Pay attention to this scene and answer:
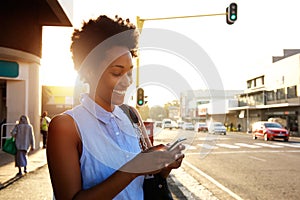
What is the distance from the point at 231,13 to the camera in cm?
1288

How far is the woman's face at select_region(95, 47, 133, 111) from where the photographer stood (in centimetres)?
153

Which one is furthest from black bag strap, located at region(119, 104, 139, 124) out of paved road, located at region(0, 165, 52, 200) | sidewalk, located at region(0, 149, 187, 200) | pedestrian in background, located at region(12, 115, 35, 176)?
pedestrian in background, located at region(12, 115, 35, 176)

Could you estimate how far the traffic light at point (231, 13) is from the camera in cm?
1277

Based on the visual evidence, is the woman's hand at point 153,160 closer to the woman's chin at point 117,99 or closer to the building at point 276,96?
the woman's chin at point 117,99

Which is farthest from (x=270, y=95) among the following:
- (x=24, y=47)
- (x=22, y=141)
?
(x=22, y=141)

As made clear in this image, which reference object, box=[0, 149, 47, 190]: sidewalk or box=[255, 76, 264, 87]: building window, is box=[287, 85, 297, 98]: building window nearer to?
box=[255, 76, 264, 87]: building window

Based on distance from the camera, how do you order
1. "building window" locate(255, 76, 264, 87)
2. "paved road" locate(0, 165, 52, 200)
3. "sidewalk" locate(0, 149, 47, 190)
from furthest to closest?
"building window" locate(255, 76, 264, 87), "sidewalk" locate(0, 149, 47, 190), "paved road" locate(0, 165, 52, 200)

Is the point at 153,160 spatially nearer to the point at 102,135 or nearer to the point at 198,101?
the point at 102,135

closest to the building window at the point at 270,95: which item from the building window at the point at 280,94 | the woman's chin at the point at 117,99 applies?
the building window at the point at 280,94

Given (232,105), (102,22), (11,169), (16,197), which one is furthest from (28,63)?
(232,105)

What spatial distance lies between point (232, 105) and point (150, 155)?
61.8 meters

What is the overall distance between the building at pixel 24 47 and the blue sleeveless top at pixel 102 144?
13081mm

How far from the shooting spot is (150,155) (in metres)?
1.28

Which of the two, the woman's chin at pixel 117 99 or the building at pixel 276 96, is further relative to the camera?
the building at pixel 276 96
